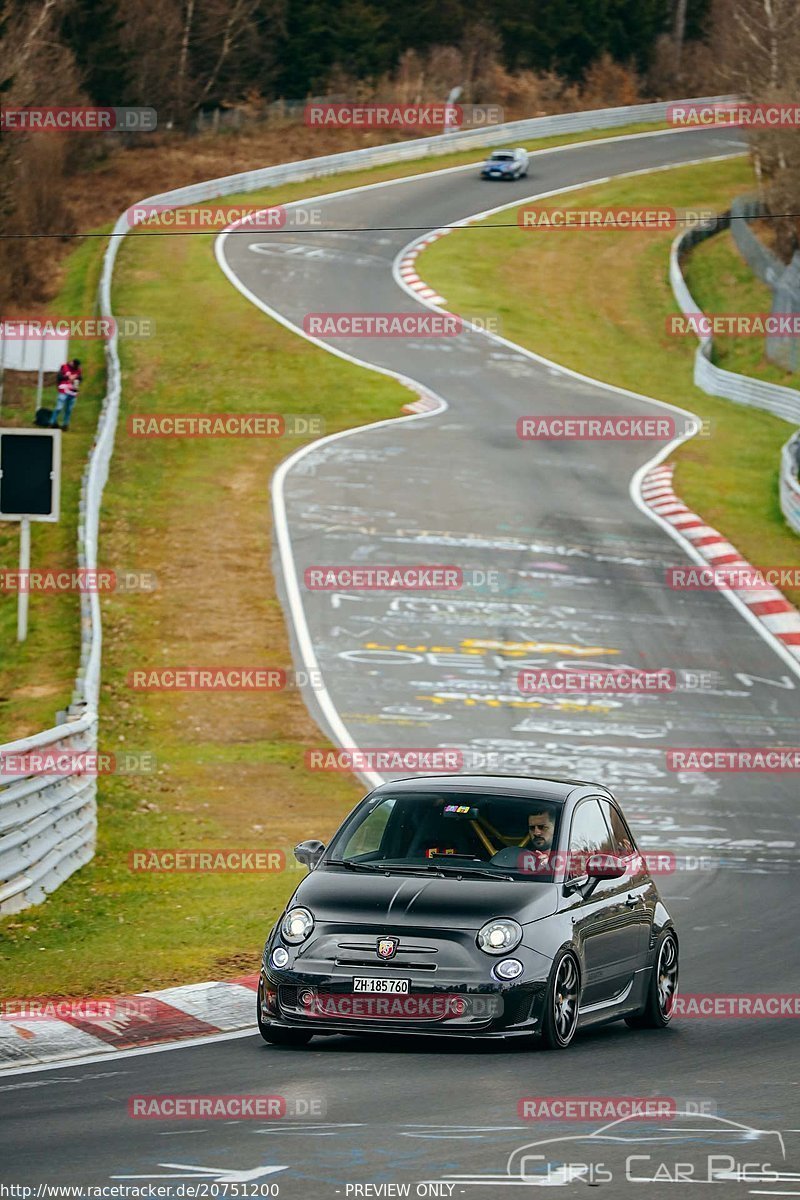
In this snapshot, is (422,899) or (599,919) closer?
(422,899)

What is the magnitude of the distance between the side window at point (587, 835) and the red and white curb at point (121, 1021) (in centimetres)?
214

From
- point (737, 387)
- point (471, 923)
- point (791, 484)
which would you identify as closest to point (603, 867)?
point (471, 923)

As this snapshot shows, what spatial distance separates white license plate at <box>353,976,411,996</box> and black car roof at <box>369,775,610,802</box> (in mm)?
1400

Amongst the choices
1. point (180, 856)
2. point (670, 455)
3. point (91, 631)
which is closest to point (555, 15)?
point (670, 455)

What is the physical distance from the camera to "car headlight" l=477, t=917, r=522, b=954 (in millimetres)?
9789

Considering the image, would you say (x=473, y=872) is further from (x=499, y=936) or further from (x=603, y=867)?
(x=603, y=867)

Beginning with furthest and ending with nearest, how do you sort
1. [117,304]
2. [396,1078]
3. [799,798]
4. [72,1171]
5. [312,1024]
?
[117,304] → [799,798] → [312,1024] → [396,1078] → [72,1171]

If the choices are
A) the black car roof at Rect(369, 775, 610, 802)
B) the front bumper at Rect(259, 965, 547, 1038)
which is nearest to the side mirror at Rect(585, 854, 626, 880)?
the black car roof at Rect(369, 775, 610, 802)

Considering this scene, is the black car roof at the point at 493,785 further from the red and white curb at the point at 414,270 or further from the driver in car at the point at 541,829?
the red and white curb at the point at 414,270

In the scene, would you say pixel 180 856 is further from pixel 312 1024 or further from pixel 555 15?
pixel 555 15

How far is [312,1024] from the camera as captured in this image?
32.4 ft

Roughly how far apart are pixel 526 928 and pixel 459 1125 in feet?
6.46

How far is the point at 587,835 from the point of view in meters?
11.1

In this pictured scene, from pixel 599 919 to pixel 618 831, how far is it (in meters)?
1.05
